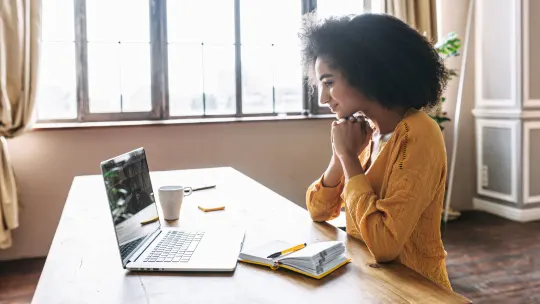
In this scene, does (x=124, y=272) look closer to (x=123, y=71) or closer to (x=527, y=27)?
(x=123, y=71)

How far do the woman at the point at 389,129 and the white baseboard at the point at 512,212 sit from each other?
10.5 feet

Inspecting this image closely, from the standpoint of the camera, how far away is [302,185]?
391 centimetres

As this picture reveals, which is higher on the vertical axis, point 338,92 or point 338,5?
point 338,5

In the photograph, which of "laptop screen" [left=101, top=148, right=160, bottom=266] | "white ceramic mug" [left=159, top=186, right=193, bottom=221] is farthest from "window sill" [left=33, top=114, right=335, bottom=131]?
"laptop screen" [left=101, top=148, right=160, bottom=266]

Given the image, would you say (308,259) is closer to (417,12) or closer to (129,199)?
(129,199)

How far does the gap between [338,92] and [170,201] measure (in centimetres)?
60

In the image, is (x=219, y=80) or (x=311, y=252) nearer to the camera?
(x=311, y=252)

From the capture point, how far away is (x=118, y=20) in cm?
359

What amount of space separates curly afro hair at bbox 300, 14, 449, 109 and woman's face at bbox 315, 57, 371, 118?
0.02m

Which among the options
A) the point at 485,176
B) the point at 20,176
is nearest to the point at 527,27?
the point at 485,176

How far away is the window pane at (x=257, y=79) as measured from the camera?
3.91 metres

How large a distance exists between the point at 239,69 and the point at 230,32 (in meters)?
0.28

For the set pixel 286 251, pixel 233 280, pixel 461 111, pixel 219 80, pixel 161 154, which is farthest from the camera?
pixel 461 111

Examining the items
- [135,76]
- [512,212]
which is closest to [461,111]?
[512,212]
